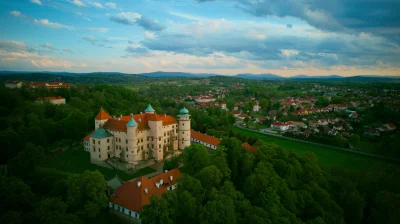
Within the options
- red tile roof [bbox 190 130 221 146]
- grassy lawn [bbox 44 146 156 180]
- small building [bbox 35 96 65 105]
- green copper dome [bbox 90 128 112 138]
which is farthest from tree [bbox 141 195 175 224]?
small building [bbox 35 96 65 105]

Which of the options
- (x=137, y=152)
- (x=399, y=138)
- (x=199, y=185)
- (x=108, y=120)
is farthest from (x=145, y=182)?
(x=399, y=138)

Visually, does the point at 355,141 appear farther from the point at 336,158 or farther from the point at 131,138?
the point at 131,138

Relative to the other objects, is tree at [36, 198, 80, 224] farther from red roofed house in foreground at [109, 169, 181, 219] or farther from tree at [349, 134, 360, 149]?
tree at [349, 134, 360, 149]

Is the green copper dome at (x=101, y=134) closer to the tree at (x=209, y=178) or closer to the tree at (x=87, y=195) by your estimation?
the tree at (x=87, y=195)

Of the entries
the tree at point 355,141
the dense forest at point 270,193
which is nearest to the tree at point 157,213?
the dense forest at point 270,193

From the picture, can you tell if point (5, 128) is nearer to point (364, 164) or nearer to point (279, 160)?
point (279, 160)
